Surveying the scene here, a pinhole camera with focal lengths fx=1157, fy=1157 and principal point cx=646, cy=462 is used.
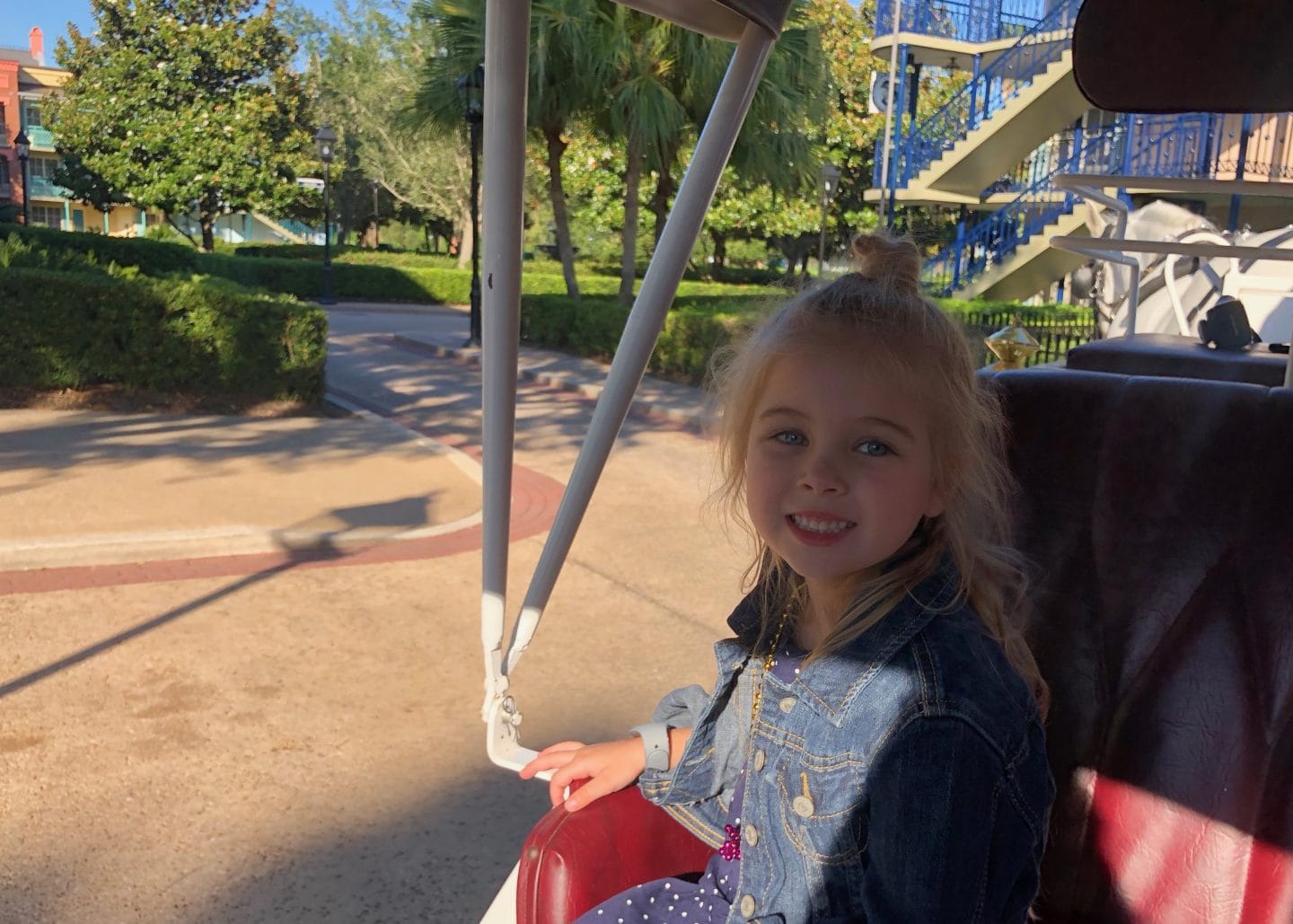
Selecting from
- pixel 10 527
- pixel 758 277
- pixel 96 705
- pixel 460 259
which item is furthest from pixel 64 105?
pixel 96 705

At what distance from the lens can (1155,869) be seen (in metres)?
1.89

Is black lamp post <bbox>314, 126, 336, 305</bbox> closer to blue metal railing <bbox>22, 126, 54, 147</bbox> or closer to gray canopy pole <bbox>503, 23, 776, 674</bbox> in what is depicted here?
gray canopy pole <bbox>503, 23, 776, 674</bbox>

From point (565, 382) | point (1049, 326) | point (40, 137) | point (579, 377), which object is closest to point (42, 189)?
point (40, 137)

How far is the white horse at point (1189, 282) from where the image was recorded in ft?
29.3

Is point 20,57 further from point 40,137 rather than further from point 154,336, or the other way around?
point 154,336

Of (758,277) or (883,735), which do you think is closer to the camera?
(883,735)

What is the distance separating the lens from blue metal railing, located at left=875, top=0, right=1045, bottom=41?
20859 mm

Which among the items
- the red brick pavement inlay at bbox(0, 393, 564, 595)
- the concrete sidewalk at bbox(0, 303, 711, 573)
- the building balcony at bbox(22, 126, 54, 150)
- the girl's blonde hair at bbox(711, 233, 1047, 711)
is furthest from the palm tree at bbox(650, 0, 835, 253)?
the building balcony at bbox(22, 126, 54, 150)

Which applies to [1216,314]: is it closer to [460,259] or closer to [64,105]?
[460,259]

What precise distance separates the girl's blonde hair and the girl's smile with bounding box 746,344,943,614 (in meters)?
0.02

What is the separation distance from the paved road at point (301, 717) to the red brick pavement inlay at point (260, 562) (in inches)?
1.4

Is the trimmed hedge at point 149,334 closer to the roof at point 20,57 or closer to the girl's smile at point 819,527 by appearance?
the girl's smile at point 819,527

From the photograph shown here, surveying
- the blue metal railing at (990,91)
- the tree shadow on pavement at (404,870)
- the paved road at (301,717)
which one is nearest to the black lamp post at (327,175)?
the blue metal railing at (990,91)

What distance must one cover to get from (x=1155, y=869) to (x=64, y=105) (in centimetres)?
4218
